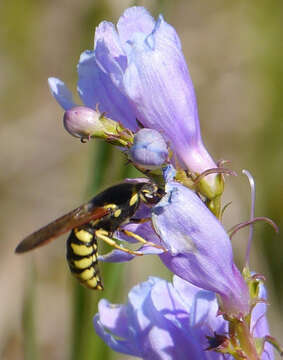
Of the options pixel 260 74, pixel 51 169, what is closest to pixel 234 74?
pixel 260 74

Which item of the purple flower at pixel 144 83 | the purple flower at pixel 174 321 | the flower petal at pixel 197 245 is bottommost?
the purple flower at pixel 174 321

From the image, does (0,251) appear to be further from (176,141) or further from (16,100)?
(176,141)

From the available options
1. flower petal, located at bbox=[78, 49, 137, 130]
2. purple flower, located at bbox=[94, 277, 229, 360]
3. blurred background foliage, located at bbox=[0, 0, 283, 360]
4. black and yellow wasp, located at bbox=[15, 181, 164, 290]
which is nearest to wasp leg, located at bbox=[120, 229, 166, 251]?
black and yellow wasp, located at bbox=[15, 181, 164, 290]

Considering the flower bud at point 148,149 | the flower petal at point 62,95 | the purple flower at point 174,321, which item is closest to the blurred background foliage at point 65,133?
the purple flower at point 174,321

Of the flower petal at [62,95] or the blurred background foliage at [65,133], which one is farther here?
the blurred background foliage at [65,133]

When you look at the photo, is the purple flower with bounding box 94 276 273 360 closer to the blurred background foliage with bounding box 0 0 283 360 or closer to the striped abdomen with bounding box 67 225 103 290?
the striped abdomen with bounding box 67 225 103 290

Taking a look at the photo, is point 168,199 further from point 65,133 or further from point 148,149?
point 65,133

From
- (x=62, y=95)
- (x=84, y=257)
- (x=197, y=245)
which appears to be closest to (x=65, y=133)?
(x=62, y=95)

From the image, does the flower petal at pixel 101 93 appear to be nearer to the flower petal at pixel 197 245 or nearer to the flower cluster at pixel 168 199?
the flower cluster at pixel 168 199

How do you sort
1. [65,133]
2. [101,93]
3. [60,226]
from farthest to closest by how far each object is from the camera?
[65,133] → [101,93] → [60,226]
